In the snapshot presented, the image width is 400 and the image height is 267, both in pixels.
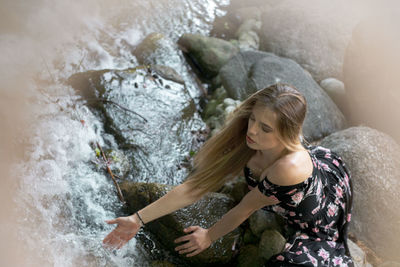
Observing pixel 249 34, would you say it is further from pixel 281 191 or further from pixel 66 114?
pixel 281 191

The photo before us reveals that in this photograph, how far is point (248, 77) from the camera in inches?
200

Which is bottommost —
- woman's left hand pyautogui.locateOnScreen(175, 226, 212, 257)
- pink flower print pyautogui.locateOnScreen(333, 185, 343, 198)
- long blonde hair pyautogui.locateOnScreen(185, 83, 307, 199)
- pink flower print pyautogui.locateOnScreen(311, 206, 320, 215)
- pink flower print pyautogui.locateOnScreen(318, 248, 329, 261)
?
pink flower print pyautogui.locateOnScreen(318, 248, 329, 261)

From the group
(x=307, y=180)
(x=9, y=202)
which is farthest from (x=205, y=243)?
(x=9, y=202)

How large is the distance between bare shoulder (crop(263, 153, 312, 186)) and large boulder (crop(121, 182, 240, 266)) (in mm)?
1034

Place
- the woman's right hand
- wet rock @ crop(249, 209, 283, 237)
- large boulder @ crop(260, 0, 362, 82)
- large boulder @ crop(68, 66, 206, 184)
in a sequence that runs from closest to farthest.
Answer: the woman's right hand, wet rock @ crop(249, 209, 283, 237), large boulder @ crop(68, 66, 206, 184), large boulder @ crop(260, 0, 362, 82)

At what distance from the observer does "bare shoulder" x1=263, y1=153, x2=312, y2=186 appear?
7.72 feet

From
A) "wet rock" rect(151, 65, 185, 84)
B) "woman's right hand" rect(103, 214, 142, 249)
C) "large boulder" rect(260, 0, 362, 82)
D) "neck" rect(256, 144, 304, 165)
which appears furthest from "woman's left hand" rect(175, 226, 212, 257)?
"large boulder" rect(260, 0, 362, 82)

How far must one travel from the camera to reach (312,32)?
664cm

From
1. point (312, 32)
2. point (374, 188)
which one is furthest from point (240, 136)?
point (312, 32)

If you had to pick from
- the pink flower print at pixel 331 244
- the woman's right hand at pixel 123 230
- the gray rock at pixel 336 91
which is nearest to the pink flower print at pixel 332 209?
the pink flower print at pixel 331 244

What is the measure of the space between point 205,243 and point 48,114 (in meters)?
2.29

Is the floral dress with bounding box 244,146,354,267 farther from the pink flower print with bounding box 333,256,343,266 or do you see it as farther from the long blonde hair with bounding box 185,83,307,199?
the long blonde hair with bounding box 185,83,307,199

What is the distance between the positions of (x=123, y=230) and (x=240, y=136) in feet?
3.66

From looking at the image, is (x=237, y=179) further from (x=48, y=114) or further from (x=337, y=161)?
(x=48, y=114)
